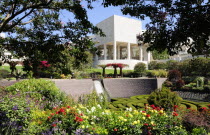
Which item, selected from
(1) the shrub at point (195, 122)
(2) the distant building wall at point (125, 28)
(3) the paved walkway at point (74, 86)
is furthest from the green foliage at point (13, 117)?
(2) the distant building wall at point (125, 28)

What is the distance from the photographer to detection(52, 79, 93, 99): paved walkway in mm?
9884

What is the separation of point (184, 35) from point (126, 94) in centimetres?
1154

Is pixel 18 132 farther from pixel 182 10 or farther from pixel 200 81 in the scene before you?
pixel 200 81

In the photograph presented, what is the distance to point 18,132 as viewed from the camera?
3766 millimetres

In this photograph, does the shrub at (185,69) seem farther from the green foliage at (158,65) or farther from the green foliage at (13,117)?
the green foliage at (13,117)

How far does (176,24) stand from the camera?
7.84 ft

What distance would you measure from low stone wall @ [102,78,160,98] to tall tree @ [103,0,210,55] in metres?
10.4

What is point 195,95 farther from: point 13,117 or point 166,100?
point 13,117

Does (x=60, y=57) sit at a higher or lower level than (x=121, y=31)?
lower

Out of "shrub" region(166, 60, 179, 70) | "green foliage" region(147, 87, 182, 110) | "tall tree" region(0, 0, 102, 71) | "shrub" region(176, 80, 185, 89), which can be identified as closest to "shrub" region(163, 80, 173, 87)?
"shrub" region(176, 80, 185, 89)

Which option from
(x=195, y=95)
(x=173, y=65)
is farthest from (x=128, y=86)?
(x=173, y=65)

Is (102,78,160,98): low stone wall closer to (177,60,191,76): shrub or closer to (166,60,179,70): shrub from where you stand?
(177,60,191,76): shrub

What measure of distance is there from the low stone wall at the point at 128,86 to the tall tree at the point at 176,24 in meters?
10.4

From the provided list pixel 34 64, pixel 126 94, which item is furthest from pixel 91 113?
pixel 126 94
